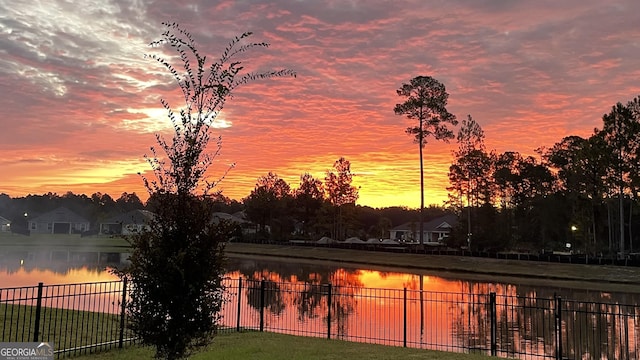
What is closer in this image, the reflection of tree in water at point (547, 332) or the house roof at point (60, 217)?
the reflection of tree in water at point (547, 332)

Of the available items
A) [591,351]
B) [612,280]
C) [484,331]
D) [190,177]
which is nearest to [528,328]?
[484,331]

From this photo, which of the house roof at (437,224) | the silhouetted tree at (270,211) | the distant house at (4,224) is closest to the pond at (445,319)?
the silhouetted tree at (270,211)

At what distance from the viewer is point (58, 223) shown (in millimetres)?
112688

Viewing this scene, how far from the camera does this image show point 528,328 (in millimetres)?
16719

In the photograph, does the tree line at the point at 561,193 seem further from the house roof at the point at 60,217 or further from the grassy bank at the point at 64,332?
the house roof at the point at 60,217

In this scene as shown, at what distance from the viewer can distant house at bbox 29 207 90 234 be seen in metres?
112

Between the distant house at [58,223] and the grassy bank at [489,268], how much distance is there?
6939 centimetres

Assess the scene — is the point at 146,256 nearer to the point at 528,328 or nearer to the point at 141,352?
the point at 141,352

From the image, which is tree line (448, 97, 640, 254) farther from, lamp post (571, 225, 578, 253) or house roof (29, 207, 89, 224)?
house roof (29, 207, 89, 224)

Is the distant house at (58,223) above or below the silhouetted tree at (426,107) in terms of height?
below

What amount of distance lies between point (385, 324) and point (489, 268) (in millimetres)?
28690

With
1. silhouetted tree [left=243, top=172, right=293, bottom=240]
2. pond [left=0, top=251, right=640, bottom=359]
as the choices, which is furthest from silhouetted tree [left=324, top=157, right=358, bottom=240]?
pond [left=0, top=251, right=640, bottom=359]

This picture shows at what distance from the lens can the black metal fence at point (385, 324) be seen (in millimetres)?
12109

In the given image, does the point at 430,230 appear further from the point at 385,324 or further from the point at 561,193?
the point at 385,324
